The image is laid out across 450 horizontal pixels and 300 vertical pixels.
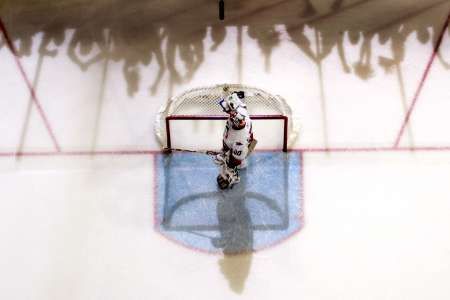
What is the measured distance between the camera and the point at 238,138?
4547 millimetres

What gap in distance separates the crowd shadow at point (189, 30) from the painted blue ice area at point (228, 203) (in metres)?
0.88

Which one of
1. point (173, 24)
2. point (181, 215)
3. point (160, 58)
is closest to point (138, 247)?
point (181, 215)

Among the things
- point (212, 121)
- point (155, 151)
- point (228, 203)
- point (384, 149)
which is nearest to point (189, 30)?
point (212, 121)

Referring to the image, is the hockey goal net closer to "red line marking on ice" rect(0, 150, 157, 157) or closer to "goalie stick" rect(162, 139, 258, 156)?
"goalie stick" rect(162, 139, 258, 156)

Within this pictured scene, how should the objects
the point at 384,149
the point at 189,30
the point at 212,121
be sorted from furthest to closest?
the point at 189,30
the point at 212,121
the point at 384,149

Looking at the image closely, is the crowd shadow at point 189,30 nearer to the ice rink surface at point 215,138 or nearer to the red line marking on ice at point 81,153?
the ice rink surface at point 215,138

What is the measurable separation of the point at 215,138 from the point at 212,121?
17 cm

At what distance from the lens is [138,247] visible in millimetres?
4914

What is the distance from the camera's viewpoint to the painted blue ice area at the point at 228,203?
4953 millimetres

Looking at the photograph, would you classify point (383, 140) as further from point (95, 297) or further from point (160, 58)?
point (95, 297)

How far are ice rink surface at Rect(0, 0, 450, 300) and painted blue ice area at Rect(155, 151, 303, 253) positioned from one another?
17 mm

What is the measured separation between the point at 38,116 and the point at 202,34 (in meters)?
1.58

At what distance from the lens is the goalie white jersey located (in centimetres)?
450

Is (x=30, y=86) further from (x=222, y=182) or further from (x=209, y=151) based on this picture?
(x=222, y=182)
